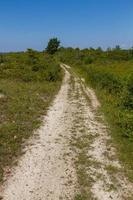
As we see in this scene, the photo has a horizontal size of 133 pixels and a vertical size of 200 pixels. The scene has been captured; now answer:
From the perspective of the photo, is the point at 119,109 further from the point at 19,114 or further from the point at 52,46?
the point at 52,46

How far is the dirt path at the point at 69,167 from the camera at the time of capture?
32.2 ft

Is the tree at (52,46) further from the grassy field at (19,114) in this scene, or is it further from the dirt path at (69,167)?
the dirt path at (69,167)

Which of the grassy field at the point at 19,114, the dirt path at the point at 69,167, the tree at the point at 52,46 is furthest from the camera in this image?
the tree at the point at 52,46

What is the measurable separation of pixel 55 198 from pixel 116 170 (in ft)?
9.22

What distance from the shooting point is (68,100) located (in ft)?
84.7

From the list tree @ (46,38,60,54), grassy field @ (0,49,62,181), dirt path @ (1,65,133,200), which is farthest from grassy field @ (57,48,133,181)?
tree @ (46,38,60,54)

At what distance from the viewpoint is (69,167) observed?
11.7 metres

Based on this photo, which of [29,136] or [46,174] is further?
[29,136]

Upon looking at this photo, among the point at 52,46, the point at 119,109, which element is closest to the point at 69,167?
the point at 119,109

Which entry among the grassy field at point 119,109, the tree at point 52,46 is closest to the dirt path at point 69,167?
the grassy field at point 119,109

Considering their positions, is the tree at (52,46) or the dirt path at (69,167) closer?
the dirt path at (69,167)

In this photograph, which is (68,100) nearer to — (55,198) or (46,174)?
(46,174)

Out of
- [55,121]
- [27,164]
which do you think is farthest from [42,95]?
[27,164]

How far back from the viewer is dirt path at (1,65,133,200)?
9812 mm
